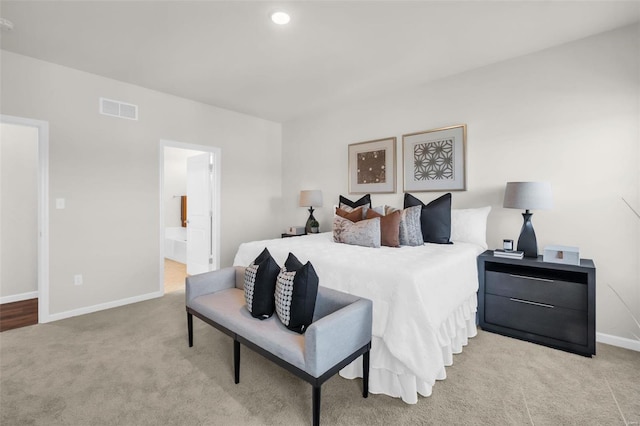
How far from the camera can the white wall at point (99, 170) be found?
3.06m

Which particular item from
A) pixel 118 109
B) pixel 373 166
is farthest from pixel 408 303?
pixel 118 109

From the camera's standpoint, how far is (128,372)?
83.6 inches

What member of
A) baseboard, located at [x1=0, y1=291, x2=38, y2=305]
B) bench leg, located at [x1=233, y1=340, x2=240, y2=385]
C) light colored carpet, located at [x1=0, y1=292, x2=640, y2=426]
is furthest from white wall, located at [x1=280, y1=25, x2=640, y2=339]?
baseboard, located at [x1=0, y1=291, x2=38, y2=305]

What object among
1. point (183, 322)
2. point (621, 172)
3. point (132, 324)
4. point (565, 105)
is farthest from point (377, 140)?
point (132, 324)

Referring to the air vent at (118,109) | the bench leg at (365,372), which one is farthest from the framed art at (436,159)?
the air vent at (118,109)

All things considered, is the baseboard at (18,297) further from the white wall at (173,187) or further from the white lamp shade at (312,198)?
the white lamp shade at (312,198)

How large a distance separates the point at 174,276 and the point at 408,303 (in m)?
4.34

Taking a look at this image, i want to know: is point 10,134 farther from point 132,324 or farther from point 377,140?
point 377,140

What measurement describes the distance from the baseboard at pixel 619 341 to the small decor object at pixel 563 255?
2.60ft

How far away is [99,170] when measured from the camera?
339 centimetres

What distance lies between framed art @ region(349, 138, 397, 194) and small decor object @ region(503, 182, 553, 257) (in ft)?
4.64

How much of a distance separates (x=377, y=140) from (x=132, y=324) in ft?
11.3

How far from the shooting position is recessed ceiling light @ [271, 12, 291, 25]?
2.27 meters

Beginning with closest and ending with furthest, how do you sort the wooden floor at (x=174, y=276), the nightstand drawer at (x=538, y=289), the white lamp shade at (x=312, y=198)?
1. the nightstand drawer at (x=538, y=289)
2. the wooden floor at (x=174, y=276)
3. the white lamp shade at (x=312, y=198)
